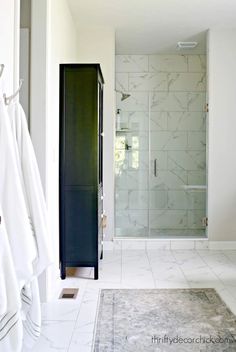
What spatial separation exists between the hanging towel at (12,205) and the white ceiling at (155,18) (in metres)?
2.93

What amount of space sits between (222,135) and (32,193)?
139 inches

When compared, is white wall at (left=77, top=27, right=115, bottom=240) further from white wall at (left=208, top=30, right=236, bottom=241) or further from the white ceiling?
white wall at (left=208, top=30, right=236, bottom=241)

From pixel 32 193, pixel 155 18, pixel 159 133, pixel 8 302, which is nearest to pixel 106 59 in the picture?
pixel 155 18

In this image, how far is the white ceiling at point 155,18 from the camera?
3908 millimetres

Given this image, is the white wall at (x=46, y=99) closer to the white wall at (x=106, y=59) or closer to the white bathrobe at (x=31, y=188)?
the white bathrobe at (x=31, y=188)

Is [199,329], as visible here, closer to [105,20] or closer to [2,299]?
[2,299]

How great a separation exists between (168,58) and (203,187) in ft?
6.66

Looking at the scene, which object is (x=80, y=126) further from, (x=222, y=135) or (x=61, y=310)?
(x=222, y=135)

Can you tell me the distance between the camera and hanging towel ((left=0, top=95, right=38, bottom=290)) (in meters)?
1.43

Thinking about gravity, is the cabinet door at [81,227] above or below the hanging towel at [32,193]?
below

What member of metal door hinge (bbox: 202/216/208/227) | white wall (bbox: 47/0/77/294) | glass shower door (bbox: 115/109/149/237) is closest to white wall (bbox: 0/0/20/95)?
white wall (bbox: 47/0/77/294)

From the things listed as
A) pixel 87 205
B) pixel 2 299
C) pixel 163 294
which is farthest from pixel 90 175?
pixel 2 299

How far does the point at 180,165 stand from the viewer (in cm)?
573

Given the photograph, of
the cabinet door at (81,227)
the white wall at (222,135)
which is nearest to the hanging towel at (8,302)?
the cabinet door at (81,227)
